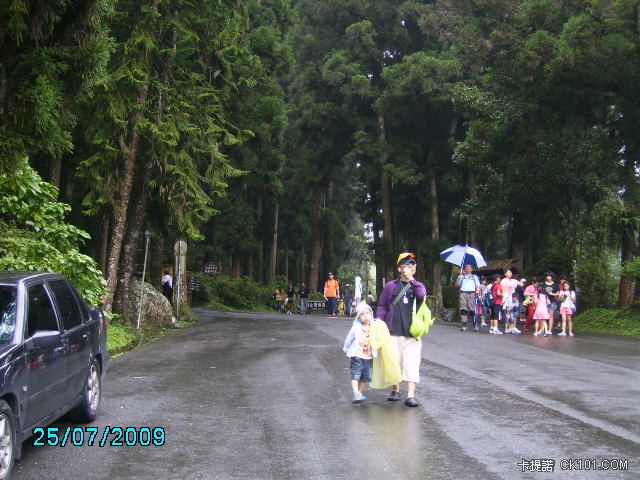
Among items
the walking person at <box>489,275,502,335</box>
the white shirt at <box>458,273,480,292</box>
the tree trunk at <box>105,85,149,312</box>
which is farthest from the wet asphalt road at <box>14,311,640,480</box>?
the white shirt at <box>458,273,480,292</box>

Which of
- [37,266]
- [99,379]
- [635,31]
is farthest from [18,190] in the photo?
[635,31]

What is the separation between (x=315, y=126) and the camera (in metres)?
44.7

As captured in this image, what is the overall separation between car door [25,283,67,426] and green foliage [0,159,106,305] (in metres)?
5.56

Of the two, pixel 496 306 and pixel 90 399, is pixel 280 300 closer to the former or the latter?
pixel 496 306

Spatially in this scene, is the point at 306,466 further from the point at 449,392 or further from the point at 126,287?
the point at 126,287

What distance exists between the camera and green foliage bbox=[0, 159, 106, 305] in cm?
1282

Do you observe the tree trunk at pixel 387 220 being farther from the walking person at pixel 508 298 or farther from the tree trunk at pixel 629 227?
the walking person at pixel 508 298

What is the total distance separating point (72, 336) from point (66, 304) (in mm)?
508

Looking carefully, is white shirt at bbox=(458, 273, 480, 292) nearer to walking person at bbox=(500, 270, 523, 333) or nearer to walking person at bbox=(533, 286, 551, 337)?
walking person at bbox=(500, 270, 523, 333)

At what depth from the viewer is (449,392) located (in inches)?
400

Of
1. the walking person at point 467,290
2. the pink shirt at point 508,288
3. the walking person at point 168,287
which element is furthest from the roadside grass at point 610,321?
the walking person at point 168,287
